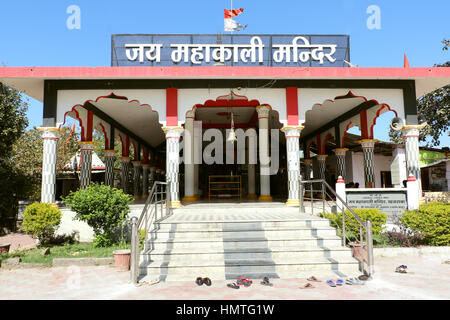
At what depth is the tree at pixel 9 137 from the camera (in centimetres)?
1372

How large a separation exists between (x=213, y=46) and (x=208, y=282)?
7881 mm

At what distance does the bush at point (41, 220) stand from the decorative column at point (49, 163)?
0.65 meters

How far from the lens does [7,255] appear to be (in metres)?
7.60

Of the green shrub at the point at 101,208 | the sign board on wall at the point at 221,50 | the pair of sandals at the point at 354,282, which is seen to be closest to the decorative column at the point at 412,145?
the sign board on wall at the point at 221,50

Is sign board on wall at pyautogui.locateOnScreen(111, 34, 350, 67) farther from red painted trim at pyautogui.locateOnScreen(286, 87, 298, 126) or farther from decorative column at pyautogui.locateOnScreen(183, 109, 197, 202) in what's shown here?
decorative column at pyautogui.locateOnScreen(183, 109, 197, 202)

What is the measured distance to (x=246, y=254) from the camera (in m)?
6.05

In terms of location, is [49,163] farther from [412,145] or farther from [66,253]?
[412,145]

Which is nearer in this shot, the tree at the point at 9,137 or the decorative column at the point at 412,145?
the decorative column at the point at 412,145

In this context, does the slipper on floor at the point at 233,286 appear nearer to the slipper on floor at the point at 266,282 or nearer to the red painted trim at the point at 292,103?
the slipper on floor at the point at 266,282

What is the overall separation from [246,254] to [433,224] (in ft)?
15.5

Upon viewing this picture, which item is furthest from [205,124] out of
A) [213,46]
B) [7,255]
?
[7,255]

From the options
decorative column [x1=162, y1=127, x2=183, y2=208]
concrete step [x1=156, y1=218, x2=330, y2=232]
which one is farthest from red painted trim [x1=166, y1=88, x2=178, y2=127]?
concrete step [x1=156, y1=218, x2=330, y2=232]

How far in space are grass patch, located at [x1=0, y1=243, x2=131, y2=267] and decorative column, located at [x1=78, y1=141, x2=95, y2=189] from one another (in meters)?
3.81
